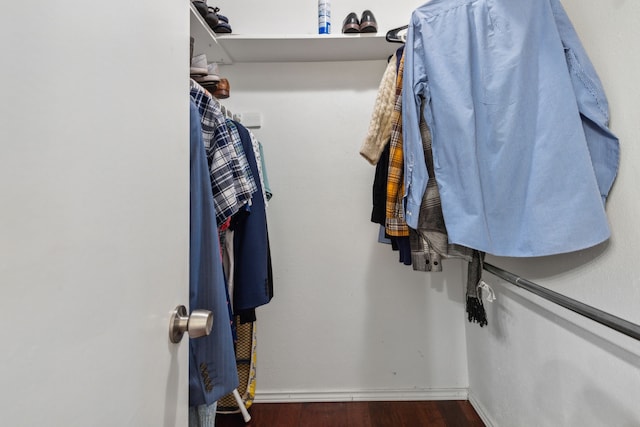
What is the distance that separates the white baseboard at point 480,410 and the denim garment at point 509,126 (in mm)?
983

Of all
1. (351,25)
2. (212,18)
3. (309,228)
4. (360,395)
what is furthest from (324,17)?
(360,395)

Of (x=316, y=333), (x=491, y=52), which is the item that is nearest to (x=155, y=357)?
(x=491, y=52)

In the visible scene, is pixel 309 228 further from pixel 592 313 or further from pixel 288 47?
pixel 592 313

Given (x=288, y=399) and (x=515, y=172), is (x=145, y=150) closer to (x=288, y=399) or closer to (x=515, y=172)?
(x=515, y=172)

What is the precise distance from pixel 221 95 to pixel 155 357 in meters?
1.10

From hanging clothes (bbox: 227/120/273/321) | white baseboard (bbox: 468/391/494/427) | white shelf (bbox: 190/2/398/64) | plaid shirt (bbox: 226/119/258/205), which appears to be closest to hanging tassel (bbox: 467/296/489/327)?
white baseboard (bbox: 468/391/494/427)

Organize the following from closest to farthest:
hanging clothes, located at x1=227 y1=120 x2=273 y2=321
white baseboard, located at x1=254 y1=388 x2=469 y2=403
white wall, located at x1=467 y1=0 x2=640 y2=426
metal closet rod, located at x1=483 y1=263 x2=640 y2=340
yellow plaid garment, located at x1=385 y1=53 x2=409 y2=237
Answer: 1. metal closet rod, located at x1=483 y1=263 x2=640 y2=340
2. white wall, located at x1=467 y1=0 x2=640 y2=426
3. yellow plaid garment, located at x1=385 y1=53 x2=409 y2=237
4. hanging clothes, located at x1=227 y1=120 x2=273 y2=321
5. white baseboard, located at x1=254 y1=388 x2=469 y2=403

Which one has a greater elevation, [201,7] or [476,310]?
[201,7]

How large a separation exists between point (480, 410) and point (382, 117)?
1421 millimetres

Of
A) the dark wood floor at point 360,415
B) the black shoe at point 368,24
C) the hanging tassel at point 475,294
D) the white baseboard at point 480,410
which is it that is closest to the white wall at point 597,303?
the hanging tassel at point 475,294

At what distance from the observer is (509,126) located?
833 mm

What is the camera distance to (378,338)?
1.62m

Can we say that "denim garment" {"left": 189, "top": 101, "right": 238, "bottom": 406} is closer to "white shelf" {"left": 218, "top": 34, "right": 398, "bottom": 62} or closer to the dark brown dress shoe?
the dark brown dress shoe

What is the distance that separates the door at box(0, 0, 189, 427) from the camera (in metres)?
0.27
